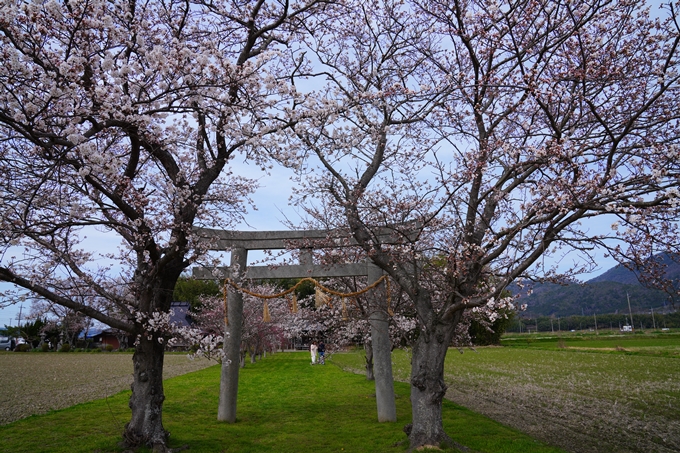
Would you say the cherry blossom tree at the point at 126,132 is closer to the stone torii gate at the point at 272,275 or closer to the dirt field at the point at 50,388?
the stone torii gate at the point at 272,275

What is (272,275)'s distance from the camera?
10234mm

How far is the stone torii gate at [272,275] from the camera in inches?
372

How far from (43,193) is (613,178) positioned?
674 centimetres

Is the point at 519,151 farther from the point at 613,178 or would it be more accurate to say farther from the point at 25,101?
the point at 25,101

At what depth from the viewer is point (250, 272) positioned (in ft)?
33.5

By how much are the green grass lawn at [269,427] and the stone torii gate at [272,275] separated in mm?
509

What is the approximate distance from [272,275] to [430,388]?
471cm

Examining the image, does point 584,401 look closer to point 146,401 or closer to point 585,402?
point 585,402

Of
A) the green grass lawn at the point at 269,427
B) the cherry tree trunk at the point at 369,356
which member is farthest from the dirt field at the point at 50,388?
the cherry tree trunk at the point at 369,356

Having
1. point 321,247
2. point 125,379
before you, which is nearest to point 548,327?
point 125,379

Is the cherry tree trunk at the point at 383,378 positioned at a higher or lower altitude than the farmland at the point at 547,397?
higher

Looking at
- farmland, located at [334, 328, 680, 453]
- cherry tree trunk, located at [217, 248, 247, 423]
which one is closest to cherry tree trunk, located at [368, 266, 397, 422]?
farmland, located at [334, 328, 680, 453]

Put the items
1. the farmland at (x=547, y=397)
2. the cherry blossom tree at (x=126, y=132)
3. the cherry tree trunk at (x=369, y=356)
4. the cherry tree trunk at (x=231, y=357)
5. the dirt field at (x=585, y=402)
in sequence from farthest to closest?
the cherry tree trunk at (x=369, y=356)
the cherry tree trunk at (x=231, y=357)
the farmland at (x=547, y=397)
the dirt field at (x=585, y=402)
the cherry blossom tree at (x=126, y=132)

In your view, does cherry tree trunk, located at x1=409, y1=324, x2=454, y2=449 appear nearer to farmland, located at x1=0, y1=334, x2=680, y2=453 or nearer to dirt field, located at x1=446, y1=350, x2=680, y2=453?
farmland, located at x1=0, y1=334, x2=680, y2=453
